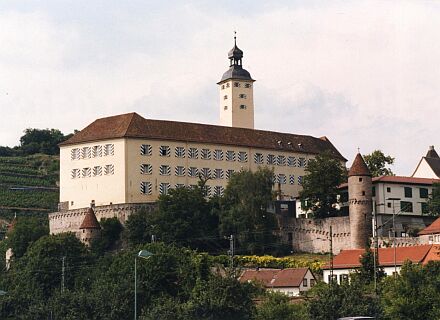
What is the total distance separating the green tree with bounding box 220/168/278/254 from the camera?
118 m

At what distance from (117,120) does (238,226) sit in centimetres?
2276

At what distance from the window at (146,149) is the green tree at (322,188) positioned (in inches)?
670

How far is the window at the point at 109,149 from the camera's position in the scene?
12988 centimetres

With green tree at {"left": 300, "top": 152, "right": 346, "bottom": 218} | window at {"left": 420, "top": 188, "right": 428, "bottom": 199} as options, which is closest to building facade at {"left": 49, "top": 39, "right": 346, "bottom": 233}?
green tree at {"left": 300, "top": 152, "right": 346, "bottom": 218}

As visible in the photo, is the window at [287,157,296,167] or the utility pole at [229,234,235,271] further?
the window at [287,157,296,167]

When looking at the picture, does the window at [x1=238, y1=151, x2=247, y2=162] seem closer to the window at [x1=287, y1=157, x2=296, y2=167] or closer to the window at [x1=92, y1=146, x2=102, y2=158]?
the window at [x1=287, y1=157, x2=296, y2=167]

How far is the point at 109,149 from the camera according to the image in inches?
5128

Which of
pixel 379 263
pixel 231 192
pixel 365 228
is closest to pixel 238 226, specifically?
pixel 231 192

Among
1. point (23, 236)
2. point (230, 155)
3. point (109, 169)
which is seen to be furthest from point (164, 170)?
point (23, 236)

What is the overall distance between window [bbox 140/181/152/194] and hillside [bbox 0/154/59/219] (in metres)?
32.8

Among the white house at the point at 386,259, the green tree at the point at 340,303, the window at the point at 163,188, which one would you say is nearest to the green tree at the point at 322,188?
the white house at the point at 386,259

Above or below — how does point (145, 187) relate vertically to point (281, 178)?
below

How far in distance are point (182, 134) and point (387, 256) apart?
35972mm

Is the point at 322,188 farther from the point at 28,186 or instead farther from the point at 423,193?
the point at 28,186
